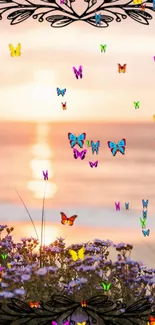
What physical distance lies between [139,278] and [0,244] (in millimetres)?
2025

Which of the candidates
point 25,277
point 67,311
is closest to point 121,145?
point 25,277

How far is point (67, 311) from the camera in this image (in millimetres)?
6957

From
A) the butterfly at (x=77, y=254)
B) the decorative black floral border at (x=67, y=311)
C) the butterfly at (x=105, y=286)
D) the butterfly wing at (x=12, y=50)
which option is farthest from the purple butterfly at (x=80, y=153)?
the decorative black floral border at (x=67, y=311)

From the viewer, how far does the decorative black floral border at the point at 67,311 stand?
6891mm

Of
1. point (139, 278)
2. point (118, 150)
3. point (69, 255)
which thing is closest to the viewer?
point (139, 278)

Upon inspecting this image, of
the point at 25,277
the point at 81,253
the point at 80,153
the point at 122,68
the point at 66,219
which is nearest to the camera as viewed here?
the point at 25,277

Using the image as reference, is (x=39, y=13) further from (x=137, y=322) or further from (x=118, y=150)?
(x=137, y=322)

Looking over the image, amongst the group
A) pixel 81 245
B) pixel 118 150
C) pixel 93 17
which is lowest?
pixel 81 245

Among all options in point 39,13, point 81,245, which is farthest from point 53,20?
point 81,245

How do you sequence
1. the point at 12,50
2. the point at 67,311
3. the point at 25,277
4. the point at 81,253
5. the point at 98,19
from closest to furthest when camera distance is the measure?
1. the point at 67,311
2. the point at 25,277
3. the point at 81,253
4. the point at 98,19
5. the point at 12,50

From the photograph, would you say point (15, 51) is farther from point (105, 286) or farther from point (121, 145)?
point (105, 286)

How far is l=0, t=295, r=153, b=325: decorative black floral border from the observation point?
6.89 m

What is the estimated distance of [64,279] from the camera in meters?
7.78

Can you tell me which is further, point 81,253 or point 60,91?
point 60,91
